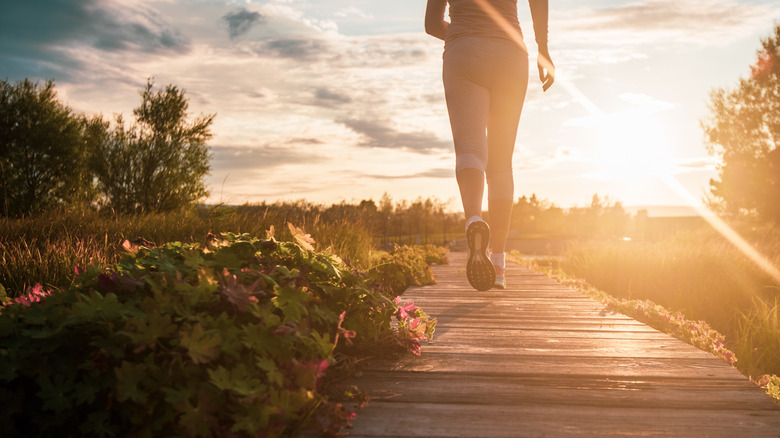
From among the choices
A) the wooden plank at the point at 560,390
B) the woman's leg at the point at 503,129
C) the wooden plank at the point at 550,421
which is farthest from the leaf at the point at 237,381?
the woman's leg at the point at 503,129

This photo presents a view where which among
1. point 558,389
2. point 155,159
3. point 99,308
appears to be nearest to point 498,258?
point 558,389

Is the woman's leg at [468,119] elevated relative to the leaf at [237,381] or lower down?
elevated

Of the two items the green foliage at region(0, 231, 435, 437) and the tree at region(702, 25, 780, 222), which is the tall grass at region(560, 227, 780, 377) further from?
the tree at region(702, 25, 780, 222)

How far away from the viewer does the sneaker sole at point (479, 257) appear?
2586 millimetres

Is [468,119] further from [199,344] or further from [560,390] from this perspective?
[199,344]

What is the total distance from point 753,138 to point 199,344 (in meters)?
28.8

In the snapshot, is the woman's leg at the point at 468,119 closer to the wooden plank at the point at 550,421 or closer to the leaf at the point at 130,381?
the wooden plank at the point at 550,421

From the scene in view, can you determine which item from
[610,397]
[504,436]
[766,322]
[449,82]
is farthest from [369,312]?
[766,322]

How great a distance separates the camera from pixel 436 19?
3.20m

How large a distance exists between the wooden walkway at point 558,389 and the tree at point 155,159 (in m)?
22.3

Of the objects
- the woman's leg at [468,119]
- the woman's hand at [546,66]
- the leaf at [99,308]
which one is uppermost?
the woman's hand at [546,66]

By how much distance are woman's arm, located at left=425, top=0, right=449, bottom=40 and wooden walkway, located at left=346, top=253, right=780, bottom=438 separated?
2078 millimetres

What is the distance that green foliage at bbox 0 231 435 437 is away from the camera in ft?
3.35

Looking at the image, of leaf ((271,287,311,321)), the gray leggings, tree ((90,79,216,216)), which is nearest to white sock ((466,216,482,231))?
the gray leggings
